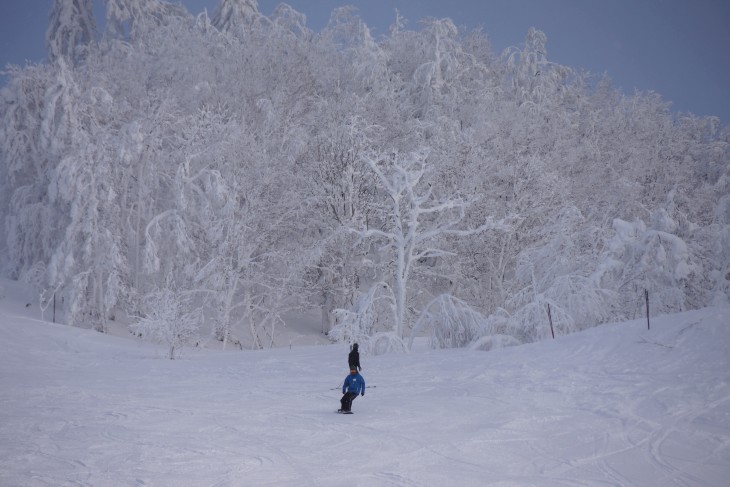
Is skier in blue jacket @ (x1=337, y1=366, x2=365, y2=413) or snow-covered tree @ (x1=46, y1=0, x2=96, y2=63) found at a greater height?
snow-covered tree @ (x1=46, y1=0, x2=96, y2=63)

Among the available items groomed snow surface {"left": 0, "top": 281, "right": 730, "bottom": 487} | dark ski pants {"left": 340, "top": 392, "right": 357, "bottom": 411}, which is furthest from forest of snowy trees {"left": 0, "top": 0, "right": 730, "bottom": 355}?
dark ski pants {"left": 340, "top": 392, "right": 357, "bottom": 411}

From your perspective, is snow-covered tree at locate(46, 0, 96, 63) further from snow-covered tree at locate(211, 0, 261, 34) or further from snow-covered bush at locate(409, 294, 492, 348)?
snow-covered bush at locate(409, 294, 492, 348)

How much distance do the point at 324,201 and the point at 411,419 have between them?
17.4 meters

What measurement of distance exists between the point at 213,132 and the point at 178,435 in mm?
22100

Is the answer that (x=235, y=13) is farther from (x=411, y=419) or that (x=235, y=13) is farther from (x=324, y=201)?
(x=411, y=419)

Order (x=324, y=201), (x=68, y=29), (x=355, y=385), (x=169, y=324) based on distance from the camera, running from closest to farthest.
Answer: (x=355, y=385) → (x=169, y=324) → (x=324, y=201) → (x=68, y=29)

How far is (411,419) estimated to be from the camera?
9203 mm

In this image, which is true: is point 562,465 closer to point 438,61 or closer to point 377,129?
point 377,129

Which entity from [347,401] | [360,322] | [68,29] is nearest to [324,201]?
[360,322]

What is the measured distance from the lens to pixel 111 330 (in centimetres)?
2714

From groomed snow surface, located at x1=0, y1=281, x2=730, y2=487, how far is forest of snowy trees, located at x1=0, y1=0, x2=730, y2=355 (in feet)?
16.0

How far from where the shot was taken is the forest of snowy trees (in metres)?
19.3

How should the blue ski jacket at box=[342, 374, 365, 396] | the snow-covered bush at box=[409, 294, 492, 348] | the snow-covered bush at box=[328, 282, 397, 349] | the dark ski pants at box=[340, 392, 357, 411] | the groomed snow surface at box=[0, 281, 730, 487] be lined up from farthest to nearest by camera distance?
the snow-covered bush at box=[328, 282, 397, 349] < the snow-covered bush at box=[409, 294, 492, 348] < the blue ski jacket at box=[342, 374, 365, 396] < the dark ski pants at box=[340, 392, 357, 411] < the groomed snow surface at box=[0, 281, 730, 487]

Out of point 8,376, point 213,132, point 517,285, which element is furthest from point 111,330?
point 517,285
